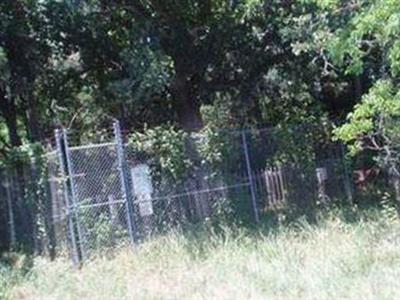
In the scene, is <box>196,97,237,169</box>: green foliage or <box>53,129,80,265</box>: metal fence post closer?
<box>53,129,80,265</box>: metal fence post

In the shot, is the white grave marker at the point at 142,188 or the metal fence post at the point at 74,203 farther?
the white grave marker at the point at 142,188

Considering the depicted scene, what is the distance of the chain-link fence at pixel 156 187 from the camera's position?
15906 mm

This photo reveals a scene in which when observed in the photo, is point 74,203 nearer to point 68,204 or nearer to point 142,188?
point 68,204

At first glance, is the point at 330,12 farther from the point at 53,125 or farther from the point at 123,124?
the point at 53,125

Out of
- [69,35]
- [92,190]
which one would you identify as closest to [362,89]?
[69,35]

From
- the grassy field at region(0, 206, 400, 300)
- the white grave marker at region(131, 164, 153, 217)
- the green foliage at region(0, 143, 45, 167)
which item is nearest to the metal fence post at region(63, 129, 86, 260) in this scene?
the grassy field at region(0, 206, 400, 300)

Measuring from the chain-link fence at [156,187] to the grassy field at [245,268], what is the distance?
0.66m

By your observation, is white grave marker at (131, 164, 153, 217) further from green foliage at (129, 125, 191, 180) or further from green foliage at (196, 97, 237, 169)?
green foliage at (196, 97, 237, 169)

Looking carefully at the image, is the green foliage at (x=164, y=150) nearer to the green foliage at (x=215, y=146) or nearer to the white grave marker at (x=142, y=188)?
the white grave marker at (x=142, y=188)

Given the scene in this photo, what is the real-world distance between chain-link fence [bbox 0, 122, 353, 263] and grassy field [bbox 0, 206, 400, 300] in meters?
0.66

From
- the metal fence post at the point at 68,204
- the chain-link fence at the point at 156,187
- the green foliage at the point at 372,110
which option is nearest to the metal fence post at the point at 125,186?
the chain-link fence at the point at 156,187

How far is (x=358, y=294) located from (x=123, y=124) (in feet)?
46.1

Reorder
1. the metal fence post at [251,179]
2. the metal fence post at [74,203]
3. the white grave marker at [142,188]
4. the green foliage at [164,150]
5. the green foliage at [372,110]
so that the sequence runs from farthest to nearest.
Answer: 1. the metal fence post at [251,179]
2. the green foliage at [164,150]
3. the white grave marker at [142,188]
4. the metal fence post at [74,203]
5. the green foliage at [372,110]

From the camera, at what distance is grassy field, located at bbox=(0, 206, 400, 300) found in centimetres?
1062
